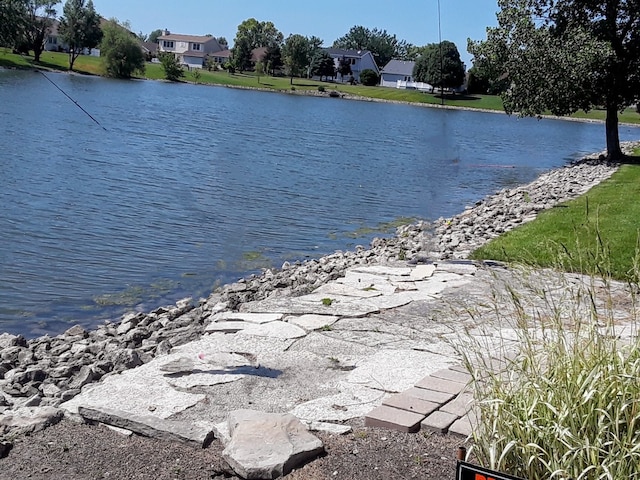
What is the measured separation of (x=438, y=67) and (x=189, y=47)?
66.1 metres

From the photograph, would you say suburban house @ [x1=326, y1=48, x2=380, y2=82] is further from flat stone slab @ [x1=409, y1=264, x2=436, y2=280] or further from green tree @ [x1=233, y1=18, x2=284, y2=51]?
flat stone slab @ [x1=409, y1=264, x2=436, y2=280]

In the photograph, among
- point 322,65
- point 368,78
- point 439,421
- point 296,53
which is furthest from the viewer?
point 322,65

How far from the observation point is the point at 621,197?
16203mm

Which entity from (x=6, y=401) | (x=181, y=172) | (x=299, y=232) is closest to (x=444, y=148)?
(x=181, y=172)

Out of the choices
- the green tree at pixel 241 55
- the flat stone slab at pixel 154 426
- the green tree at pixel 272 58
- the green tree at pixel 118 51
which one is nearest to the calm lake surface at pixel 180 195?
the flat stone slab at pixel 154 426

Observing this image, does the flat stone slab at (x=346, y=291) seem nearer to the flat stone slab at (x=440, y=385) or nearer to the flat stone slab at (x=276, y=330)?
the flat stone slab at (x=276, y=330)

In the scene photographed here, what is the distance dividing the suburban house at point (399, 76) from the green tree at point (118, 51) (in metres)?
48.4

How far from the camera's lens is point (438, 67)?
96.9 meters

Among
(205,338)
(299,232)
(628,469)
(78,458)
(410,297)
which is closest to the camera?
(628,469)

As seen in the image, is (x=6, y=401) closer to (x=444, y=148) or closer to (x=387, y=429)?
(x=387, y=429)

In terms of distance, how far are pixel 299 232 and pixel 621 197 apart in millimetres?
6843

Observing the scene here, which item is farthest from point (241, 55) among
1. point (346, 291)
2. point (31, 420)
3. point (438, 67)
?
point (31, 420)

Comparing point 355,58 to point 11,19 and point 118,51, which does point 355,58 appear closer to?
point 118,51

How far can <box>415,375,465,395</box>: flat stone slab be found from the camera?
17.5 feet
